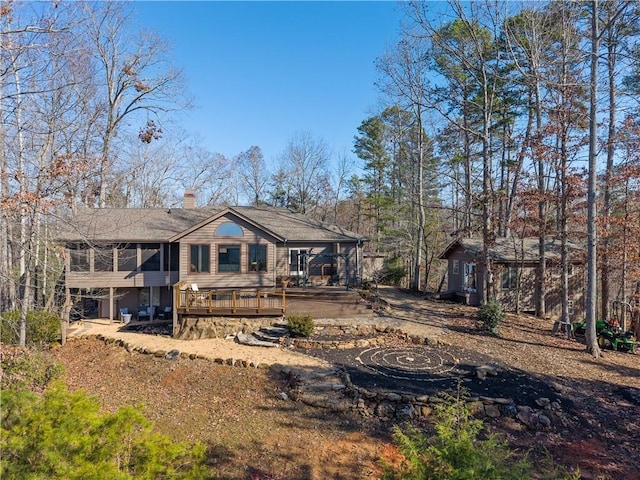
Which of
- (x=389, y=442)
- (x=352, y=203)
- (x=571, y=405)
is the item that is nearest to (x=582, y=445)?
(x=571, y=405)

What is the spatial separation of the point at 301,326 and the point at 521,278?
38.6 ft

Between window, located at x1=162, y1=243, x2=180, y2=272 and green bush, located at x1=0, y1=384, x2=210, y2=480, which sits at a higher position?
window, located at x1=162, y1=243, x2=180, y2=272

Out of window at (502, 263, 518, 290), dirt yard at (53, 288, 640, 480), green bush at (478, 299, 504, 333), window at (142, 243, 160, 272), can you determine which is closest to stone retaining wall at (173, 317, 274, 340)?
dirt yard at (53, 288, 640, 480)

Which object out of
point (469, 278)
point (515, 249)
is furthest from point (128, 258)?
point (515, 249)

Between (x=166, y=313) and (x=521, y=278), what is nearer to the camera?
(x=166, y=313)

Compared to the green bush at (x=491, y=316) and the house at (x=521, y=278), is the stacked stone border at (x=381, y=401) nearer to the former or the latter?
the green bush at (x=491, y=316)

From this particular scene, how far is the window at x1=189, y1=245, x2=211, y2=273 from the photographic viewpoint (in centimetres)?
1595

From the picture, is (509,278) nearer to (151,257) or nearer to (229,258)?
(229,258)

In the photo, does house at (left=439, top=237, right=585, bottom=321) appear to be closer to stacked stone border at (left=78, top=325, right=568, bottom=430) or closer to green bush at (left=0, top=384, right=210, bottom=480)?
stacked stone border at (left=78, top=325, right=568, bottom=430)

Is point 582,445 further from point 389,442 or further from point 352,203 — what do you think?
point 352,203

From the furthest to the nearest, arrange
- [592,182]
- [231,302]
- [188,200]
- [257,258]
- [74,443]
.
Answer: [188,200], [257,258], [231,302], [592,182], [74,443]

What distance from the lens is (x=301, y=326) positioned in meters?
12.8

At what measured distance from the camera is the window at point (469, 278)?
18688 mm

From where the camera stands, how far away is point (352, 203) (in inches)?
1491
